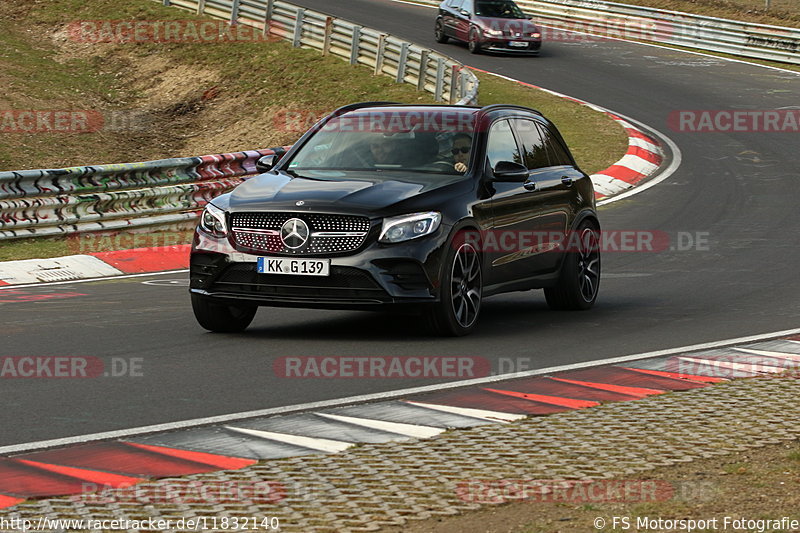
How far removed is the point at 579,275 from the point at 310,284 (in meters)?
3.28

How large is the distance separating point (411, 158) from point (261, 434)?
4254 millimetres

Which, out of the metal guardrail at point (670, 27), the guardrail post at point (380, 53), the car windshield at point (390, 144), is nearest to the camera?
the car windshield at point (390, 144)

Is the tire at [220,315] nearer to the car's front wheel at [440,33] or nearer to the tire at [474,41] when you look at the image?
the tire at [474,41]

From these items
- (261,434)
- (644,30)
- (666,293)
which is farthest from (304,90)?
(261,434)

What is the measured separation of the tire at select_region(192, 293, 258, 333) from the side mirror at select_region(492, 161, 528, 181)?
86.7 inches

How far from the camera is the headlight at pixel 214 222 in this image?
10.3 metres

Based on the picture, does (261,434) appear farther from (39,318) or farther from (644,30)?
(644,30)

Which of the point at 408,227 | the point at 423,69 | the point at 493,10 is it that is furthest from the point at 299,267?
the point at 493,10

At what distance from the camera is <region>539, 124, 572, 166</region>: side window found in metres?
12.4

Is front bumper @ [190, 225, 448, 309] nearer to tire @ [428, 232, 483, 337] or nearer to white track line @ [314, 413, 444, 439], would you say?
tire @ [428, 232, 483, 337]

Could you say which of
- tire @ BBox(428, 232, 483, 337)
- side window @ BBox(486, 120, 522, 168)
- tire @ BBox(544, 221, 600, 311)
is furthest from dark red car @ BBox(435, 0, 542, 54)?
tire @ BBox(428, 232, 483, 337)

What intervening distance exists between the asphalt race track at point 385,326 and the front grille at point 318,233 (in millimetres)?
714

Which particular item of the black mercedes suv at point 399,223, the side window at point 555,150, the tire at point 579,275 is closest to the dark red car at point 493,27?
the side window at point 555,150

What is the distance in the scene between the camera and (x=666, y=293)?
13.3 m
